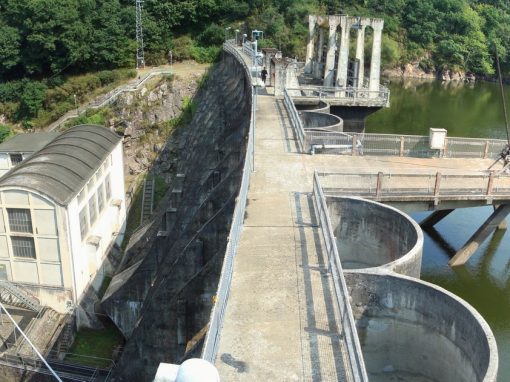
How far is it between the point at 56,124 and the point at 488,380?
136 feet

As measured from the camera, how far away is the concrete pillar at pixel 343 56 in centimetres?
3344

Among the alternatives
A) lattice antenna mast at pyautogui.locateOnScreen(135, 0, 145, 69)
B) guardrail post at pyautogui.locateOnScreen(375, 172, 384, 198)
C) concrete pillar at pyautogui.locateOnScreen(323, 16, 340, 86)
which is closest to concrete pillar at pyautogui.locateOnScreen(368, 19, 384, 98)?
concrete pillar at pyautogui.locateOnScreen(323, 16, 340, 86)

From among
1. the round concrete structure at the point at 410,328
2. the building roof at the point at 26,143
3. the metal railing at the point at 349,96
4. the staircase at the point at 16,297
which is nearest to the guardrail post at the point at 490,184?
the round concrete structure at the point at 410,328

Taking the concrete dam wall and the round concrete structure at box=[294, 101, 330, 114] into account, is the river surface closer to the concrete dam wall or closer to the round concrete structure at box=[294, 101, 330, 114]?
the round concrete structure at box=[294, 101, 330, 114]

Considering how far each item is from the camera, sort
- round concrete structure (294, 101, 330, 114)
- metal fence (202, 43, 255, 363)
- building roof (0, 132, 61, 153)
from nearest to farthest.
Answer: metal fence (202, 43, 255, 363) → building roof (0, 132, 61, 153) → round concrete structure (294, 101, 330, 114)

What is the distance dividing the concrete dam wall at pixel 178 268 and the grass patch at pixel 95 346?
1.70ft

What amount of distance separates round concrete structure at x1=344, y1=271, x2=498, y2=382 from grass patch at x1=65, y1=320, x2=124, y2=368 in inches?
387

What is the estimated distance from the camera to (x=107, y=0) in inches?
2130

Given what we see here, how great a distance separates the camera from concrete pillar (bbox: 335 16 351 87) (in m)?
33.4

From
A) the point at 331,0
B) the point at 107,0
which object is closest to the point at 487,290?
the point at 107,0

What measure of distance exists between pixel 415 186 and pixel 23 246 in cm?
1336

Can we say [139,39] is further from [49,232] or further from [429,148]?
[429,148]

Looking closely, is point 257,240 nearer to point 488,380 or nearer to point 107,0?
point 488,380

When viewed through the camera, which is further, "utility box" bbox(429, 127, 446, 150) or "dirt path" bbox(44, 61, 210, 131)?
"dirt path" bbox(44, 61, 210, 131)
